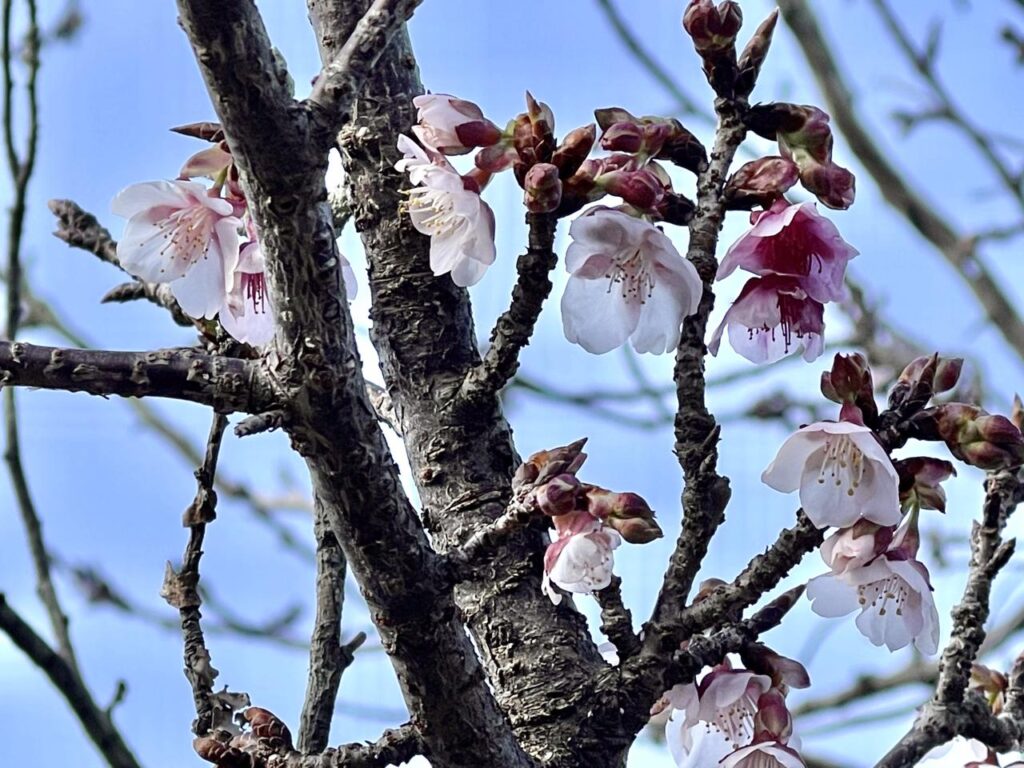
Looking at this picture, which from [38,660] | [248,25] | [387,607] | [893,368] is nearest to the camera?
[248,25]

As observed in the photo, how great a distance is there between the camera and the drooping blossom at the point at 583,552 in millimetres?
968

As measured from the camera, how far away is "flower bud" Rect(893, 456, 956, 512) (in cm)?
101

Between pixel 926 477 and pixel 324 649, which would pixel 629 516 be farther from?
pixel 324 649

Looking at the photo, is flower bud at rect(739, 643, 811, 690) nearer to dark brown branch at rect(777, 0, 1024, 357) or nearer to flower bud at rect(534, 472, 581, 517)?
flower bud at rect(534, 472, 581, 517)

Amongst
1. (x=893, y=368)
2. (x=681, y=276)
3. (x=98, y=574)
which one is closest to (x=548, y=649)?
(x=681, y=276)

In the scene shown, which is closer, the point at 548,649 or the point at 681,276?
the point at 681,276

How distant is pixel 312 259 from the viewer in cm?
82

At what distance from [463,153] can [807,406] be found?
2892mm

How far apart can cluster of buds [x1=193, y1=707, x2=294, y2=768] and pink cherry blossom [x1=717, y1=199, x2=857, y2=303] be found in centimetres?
53

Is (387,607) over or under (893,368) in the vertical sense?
under

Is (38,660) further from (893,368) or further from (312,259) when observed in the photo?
(893,368)

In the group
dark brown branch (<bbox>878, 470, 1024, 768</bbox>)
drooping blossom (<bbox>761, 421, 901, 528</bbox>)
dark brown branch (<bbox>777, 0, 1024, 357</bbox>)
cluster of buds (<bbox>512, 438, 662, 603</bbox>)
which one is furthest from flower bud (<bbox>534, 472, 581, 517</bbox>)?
dark brown branch (<bbox>777, 0, 1024, 357</bbox>)

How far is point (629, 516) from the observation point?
3.10 ft

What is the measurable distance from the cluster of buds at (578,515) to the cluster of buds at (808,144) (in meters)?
0.30
